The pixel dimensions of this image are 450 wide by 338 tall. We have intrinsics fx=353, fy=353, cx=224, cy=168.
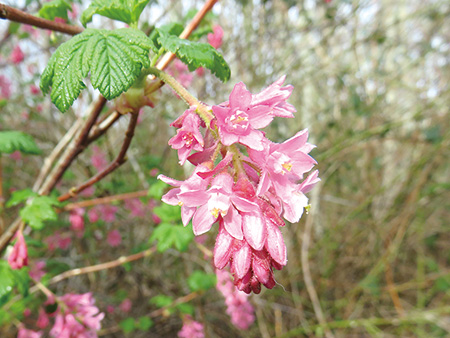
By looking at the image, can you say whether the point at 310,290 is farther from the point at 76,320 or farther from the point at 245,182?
the point at 245,182

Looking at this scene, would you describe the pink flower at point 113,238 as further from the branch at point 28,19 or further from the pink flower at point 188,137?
the pink flower at point 188,137

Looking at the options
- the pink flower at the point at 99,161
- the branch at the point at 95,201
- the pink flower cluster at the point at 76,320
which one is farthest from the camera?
the pink flower at the point at 99,161

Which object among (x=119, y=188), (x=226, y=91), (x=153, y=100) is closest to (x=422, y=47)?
(x=226, y=91)

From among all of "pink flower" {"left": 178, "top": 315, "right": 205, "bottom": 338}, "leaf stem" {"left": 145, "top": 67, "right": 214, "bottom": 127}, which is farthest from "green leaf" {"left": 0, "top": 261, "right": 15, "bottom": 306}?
"pink flower" {"left": 178, "top": 315, "right": 205, "bottom": 338}

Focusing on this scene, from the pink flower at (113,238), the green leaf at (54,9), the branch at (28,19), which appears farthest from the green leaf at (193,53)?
the pink flower at (113,238)

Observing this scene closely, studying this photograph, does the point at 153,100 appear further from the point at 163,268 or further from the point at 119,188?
the point at 163,268

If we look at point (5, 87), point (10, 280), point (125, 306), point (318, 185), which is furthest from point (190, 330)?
point (5, 87)
